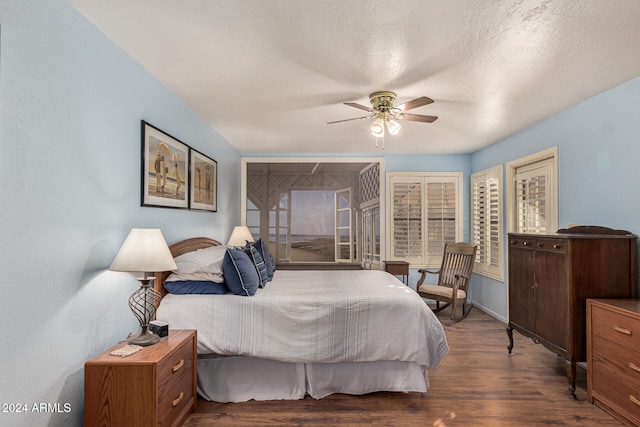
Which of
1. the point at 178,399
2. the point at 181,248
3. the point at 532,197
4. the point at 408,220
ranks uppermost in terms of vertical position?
the point at 532,197

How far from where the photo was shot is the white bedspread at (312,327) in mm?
2676

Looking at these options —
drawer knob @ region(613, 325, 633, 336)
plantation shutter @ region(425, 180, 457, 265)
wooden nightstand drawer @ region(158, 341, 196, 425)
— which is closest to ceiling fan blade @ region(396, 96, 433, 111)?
drawer knob @ region(613, 325, 633, 336)

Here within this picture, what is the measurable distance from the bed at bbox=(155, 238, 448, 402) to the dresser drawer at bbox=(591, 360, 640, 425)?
3.50 ft

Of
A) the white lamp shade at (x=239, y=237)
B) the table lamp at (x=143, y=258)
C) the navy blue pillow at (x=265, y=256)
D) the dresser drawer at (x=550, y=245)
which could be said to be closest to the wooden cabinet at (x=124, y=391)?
the table lamp at (x=143, y=258)

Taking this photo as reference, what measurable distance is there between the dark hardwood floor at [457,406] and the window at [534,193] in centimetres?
152

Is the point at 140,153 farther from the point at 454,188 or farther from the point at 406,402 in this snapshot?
the point at 454,188

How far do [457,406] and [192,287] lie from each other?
85.8 inches

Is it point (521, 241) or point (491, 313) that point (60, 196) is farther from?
point (491, 313)

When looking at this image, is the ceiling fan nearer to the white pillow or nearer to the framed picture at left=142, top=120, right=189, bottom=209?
the framed picture at left=142, top=120, right=189, bottom=209

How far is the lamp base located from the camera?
85.9 inches

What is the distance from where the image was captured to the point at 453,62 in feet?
8.32

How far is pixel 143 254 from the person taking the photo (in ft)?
7.13

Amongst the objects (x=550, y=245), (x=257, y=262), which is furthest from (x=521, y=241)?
(x=257, y=262)

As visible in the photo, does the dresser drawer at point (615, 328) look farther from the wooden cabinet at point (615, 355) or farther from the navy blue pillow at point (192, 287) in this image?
the navy blue pillow at point (192, 287)
